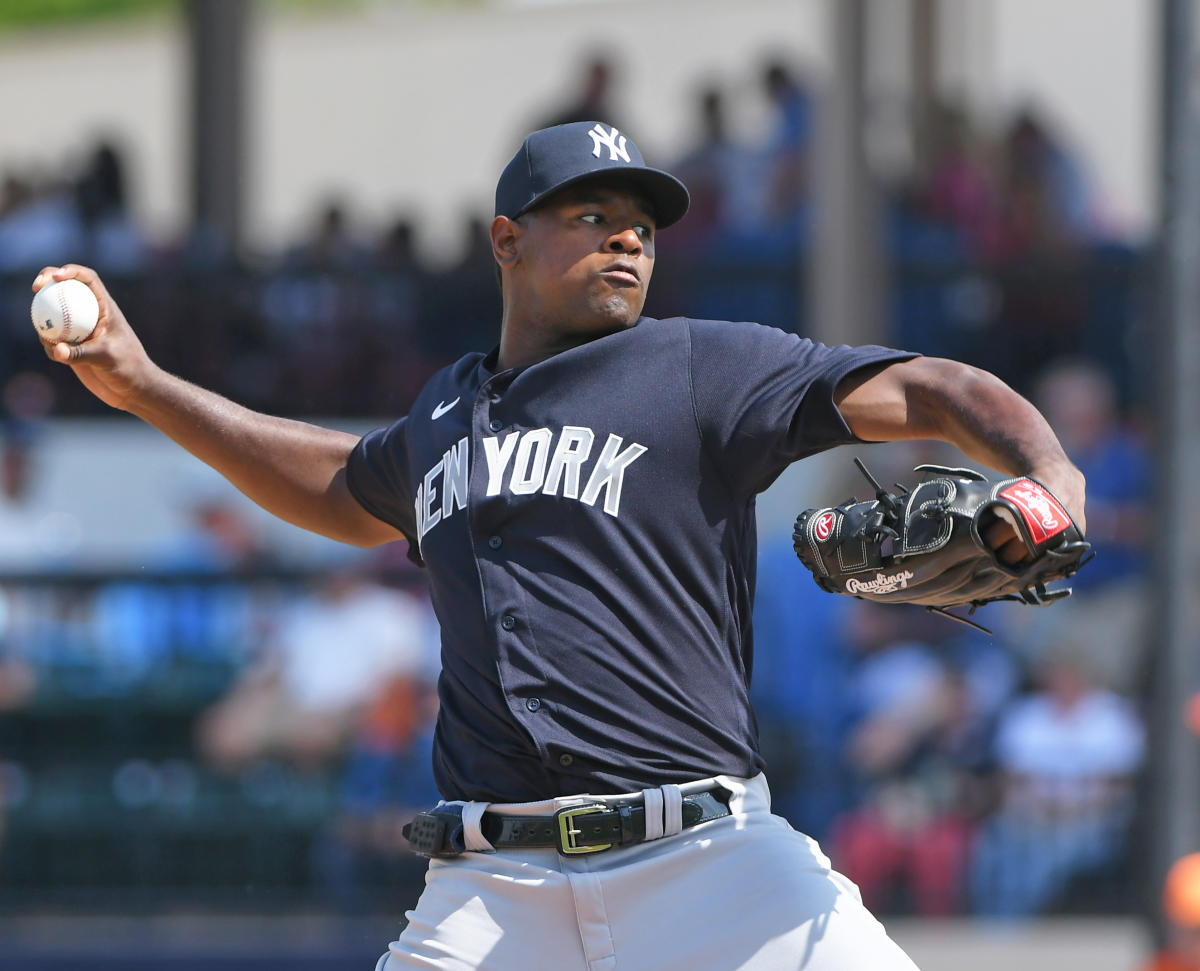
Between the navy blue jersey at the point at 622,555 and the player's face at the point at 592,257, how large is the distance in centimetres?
8

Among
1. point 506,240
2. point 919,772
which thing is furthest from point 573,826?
point 919,772

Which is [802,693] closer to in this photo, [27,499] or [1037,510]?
[27,499]

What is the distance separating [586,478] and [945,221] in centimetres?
676

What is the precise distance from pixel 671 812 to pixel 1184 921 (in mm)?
3101

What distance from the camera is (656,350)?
3.05 m

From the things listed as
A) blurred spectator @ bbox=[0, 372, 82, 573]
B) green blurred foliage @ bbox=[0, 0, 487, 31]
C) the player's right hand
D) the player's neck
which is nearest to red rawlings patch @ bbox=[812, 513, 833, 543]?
the player's neck

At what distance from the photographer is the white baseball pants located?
9.18 ft

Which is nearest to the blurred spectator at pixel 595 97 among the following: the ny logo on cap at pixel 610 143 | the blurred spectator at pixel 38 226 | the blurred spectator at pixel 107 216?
the blurred spectator at pixel 107 216

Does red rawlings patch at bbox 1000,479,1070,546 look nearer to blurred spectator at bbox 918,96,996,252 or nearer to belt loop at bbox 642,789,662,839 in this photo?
belt loop at bbox 642,789,662,839

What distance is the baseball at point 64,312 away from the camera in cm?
335

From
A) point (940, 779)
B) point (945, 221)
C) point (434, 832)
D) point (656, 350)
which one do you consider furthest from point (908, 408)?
point (945, 221)

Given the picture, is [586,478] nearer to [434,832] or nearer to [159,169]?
[434,832]

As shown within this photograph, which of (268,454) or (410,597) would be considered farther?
(410,597)

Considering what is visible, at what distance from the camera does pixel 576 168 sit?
10.1 ft
